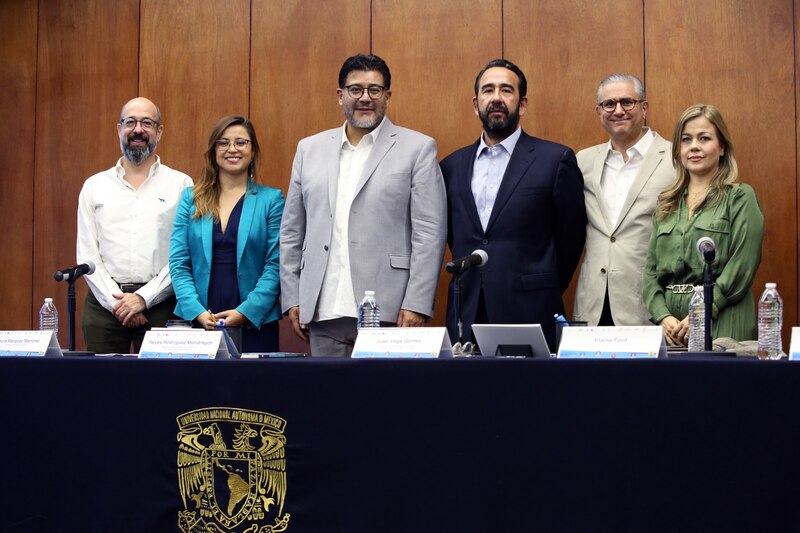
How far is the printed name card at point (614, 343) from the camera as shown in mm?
2232

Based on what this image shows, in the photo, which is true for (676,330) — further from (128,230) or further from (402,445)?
(128,230)

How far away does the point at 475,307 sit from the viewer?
11.8ft

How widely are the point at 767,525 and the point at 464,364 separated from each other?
2.57ft

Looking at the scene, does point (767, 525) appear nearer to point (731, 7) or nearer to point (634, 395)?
Answer: point (634, 395)

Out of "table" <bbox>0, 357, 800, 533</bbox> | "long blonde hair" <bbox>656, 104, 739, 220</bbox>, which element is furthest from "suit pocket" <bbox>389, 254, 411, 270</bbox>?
"table" <bbox>0, 357, 800, 533</bbox>

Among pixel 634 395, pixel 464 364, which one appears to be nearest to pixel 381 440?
pixel 464 364

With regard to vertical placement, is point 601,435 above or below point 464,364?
below

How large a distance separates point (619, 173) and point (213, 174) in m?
1.80

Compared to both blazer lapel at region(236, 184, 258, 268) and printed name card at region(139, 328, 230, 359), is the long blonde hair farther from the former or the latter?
printed name card at region(139, 328, 230, 359)

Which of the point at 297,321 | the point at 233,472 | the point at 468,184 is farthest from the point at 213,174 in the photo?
the point at 233,472

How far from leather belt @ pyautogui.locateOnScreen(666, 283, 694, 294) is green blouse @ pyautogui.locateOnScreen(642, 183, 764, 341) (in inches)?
0.6

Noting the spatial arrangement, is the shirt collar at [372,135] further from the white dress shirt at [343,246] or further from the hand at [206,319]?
the hand at [206,319]

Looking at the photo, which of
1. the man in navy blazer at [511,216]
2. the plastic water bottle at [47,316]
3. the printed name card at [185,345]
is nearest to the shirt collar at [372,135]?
the man in navy blazer at [511,216]

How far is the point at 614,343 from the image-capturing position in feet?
7.46
